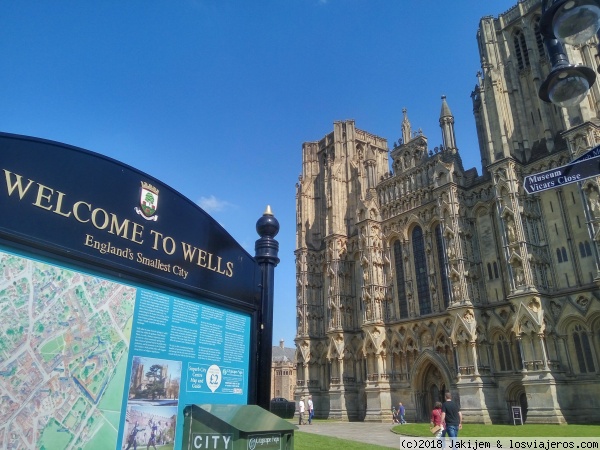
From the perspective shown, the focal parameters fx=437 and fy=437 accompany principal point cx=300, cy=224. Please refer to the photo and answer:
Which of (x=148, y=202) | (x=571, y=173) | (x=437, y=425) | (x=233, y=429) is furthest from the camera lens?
(x=437, y=425)

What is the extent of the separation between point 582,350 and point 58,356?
2677 cm

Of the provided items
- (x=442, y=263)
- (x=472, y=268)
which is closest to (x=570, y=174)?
(x=472, y=268)

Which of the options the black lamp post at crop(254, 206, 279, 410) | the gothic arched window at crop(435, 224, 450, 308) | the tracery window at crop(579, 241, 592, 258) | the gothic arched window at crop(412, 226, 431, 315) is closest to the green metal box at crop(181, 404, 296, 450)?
the black lamp post at crop(254, 206, 279, 410)

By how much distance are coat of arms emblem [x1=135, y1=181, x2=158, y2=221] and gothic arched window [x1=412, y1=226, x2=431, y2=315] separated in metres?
29.8

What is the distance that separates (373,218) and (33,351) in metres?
34.3

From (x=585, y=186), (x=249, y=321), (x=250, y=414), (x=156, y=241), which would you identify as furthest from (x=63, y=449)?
(x=585, y=186)

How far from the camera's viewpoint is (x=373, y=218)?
120 ft

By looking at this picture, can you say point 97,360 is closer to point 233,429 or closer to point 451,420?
point 233,429

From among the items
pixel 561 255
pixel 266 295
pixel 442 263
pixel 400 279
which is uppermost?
pixel 442 263

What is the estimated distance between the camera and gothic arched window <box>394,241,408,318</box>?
33781 mm

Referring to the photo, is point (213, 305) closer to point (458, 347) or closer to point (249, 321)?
point (249, 321)

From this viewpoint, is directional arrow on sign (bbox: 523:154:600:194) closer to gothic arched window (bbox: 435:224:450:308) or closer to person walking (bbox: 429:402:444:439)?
person walking (bbox: 429:402:444:439)

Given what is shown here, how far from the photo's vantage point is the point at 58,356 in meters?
3.52

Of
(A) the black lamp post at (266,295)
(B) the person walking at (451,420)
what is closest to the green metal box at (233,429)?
(A) the black lamp post at (266,295)
